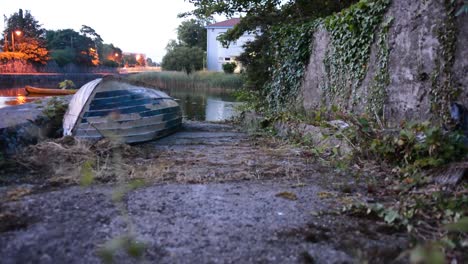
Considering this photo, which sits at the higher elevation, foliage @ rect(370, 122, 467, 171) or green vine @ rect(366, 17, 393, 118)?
green vine @ rect(366, 17, 393, 118)

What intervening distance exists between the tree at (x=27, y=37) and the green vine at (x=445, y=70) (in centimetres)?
4468

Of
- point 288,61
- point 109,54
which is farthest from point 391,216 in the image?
point 109,54

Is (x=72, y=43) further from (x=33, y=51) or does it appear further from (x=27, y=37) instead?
(x=33, y=51)

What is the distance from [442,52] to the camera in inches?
128

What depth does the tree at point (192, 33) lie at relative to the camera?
48250 millimetres

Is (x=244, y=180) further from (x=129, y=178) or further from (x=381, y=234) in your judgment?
(x=381, y=234)

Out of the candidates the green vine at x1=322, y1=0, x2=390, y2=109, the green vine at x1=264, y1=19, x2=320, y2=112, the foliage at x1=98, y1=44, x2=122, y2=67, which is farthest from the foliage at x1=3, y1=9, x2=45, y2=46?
the green vine at x1=322, y1=0, x2=390, y2=109

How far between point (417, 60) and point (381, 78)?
50 centimetres

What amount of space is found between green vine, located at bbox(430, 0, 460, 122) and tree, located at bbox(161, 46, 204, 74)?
33612 millimetres

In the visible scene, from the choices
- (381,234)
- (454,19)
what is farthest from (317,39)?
(381,234)

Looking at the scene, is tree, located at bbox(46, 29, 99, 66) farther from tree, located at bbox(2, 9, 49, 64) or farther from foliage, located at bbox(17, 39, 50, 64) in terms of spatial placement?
A: foliage, located at bbox(17, 39, 50, 64)

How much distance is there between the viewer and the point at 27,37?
43.3 metres

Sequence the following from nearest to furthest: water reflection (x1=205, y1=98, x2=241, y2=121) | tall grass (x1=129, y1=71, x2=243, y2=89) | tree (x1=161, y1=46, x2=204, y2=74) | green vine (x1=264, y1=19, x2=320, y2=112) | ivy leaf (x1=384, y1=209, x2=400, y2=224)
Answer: ivy leaf (x1=384, y1=209, x2=400, y2=224) < green vine (x1=264, y1=19, x2=320, y2=112) < water reflection (x1=205, y1=98, x2=241, y2=121) < tall grass (x1=129, y1=71, x2=243, y2=89) < tree (x1=161, y1=46, x2=204, y2=74)

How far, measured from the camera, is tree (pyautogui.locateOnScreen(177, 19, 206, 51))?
158 feet
